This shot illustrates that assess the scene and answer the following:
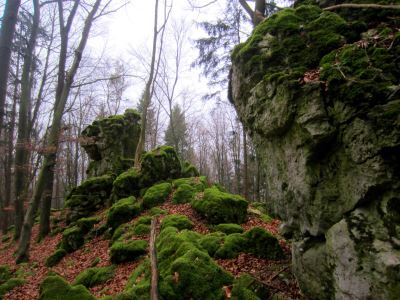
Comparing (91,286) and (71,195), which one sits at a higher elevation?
(71,195)

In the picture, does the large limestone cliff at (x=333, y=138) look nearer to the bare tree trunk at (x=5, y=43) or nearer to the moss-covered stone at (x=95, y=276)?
the bare tree trunk at (x=5, y=43)

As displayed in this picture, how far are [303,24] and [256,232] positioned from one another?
454 cm

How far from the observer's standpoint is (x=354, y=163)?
3959mm

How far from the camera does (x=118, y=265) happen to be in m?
8.11

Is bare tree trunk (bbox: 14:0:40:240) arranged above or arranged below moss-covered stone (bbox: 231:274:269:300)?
above

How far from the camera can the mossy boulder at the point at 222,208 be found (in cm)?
906

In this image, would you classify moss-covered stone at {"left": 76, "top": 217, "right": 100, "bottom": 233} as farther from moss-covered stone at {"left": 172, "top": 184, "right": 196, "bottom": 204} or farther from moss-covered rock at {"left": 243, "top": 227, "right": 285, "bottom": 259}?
moss-covered rock at {"left": 243, "top": 227, "right": 285, "bottom": 259}

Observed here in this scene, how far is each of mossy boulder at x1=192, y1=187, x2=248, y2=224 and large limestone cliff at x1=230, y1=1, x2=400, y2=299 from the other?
3378mm

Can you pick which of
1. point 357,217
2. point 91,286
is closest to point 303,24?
point 357,217

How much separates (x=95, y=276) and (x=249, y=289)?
428 cm

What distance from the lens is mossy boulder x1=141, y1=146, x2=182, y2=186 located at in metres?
13.3

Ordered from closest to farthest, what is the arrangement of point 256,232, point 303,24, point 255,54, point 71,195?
1. point 303,24
2. point 255,54
3. point 256,232
4. point 71,195

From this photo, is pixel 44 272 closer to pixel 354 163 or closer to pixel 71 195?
pixel 71 195

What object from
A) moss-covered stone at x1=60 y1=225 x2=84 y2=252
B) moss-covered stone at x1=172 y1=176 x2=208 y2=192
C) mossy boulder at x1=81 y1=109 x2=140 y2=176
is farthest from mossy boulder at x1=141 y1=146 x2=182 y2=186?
moss-covered stone at x1=60 y1=225 x2=84 y2=252
